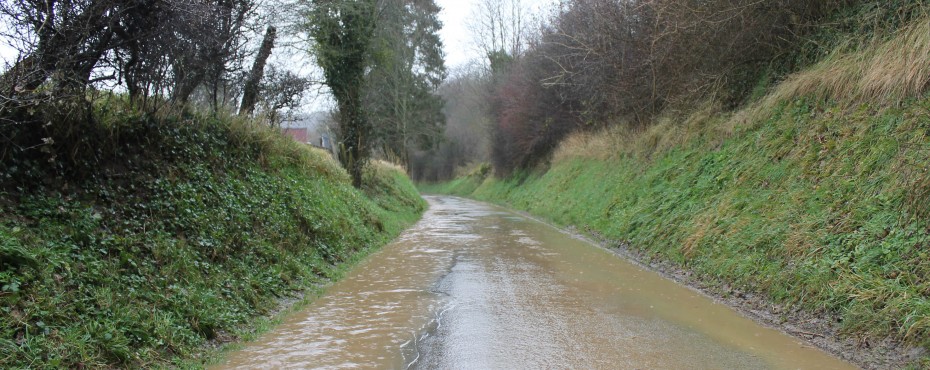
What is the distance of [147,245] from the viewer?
616 cm

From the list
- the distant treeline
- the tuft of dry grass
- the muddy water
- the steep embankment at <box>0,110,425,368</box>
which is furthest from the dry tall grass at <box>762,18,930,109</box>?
the steep embankment at <box>0,110,425,368</box>

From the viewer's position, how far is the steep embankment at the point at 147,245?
447 cm

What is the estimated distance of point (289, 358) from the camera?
17.6 ft

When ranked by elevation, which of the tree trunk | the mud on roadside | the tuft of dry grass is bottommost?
the mud on roadside

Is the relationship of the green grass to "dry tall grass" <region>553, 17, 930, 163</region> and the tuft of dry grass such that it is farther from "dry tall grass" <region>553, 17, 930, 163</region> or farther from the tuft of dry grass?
the tuft of dry grass

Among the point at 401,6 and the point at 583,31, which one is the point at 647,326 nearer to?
the point at 583,31

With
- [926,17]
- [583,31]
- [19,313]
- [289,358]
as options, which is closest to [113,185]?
[19,313]

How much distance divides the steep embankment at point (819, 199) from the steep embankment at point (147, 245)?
6.13 meters

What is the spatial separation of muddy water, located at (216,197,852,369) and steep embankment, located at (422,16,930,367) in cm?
69

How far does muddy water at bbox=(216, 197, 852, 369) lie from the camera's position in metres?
5.25

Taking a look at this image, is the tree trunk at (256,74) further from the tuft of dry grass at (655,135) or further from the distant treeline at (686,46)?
the tuft of dry grass at (655,135)

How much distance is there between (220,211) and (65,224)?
2.73 metres

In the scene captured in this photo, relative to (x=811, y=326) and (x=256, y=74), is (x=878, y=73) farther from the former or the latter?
(x=256, y=74)

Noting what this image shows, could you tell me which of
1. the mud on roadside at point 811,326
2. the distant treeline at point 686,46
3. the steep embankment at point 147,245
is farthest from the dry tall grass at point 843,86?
the steep embankment at point 147,245
